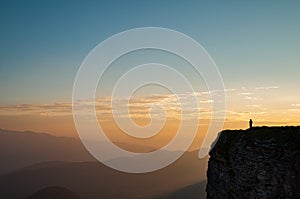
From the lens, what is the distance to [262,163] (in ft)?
116

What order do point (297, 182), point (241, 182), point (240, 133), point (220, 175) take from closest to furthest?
point (297, 182)
point (241, 182)
point (240, 133)
point (220, 175)

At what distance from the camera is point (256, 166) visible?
36188mm

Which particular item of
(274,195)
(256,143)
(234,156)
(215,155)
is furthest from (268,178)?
(215,155)

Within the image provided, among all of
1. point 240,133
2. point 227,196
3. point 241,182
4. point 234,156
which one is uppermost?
point 240,133

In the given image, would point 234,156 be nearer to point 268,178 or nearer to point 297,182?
point 268,178

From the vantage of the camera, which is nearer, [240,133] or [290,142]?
[290,142]

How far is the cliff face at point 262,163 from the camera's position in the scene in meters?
33.2

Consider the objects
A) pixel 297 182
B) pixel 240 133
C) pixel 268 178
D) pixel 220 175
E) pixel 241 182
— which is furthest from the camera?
pixel 220 175

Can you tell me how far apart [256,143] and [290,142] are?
400cm

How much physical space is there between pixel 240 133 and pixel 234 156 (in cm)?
318

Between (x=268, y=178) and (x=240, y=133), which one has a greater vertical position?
(x=240, y=133)

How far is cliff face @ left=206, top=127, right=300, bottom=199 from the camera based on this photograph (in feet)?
109

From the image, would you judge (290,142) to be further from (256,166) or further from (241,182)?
(241,182)

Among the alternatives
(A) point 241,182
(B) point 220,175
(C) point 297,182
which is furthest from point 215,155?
(C) point 297,182
